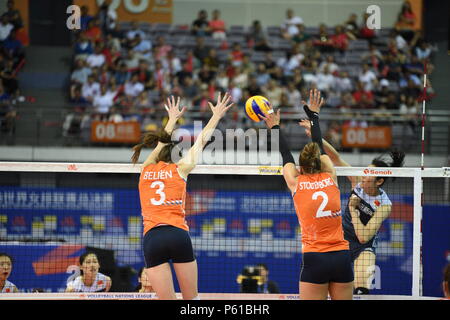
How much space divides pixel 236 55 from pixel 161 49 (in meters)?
2.13

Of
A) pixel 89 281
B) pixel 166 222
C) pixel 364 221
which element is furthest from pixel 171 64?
pixel 166 222

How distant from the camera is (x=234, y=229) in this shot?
12.3 meters

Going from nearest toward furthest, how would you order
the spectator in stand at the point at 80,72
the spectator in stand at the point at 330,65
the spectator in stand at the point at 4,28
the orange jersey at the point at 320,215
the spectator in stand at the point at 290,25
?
the orange jersey at the point at 320,215 → the spectator in stand at the point at 80,72 → the spectator in stand at the point at 4,28 → the spectator in stand at the point at 330,65 → the spectator in stand at the point at 290,25

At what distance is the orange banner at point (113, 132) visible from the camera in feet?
51.6

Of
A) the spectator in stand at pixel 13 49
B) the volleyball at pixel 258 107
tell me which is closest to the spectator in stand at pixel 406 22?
the spectator in stand at pixel 13 49

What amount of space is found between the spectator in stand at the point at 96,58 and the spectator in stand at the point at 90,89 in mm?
550

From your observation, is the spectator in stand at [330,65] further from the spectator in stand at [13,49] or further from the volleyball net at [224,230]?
the spectator in stand at [13,49]

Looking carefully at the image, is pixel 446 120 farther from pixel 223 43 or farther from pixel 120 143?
pixel 120 143

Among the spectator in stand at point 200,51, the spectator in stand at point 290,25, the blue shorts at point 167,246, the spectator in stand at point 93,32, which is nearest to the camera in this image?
the blue shorts at point 167,246

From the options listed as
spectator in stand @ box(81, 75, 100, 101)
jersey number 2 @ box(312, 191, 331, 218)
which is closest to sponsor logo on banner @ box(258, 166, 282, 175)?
jersey number 2 @ box(312, 191, 331, 218)

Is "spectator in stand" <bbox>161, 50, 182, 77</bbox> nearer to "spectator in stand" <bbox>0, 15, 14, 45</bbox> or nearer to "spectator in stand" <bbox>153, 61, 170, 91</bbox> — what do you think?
"spectator in stand" <bbox>153, 61, 170, 91</bbox>

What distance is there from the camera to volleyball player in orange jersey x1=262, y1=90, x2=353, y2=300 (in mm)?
6258

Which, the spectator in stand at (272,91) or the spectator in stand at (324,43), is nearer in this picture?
the spectator in stand at (272,91)

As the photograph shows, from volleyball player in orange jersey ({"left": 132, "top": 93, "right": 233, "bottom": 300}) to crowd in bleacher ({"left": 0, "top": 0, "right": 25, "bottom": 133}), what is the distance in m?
9.84
